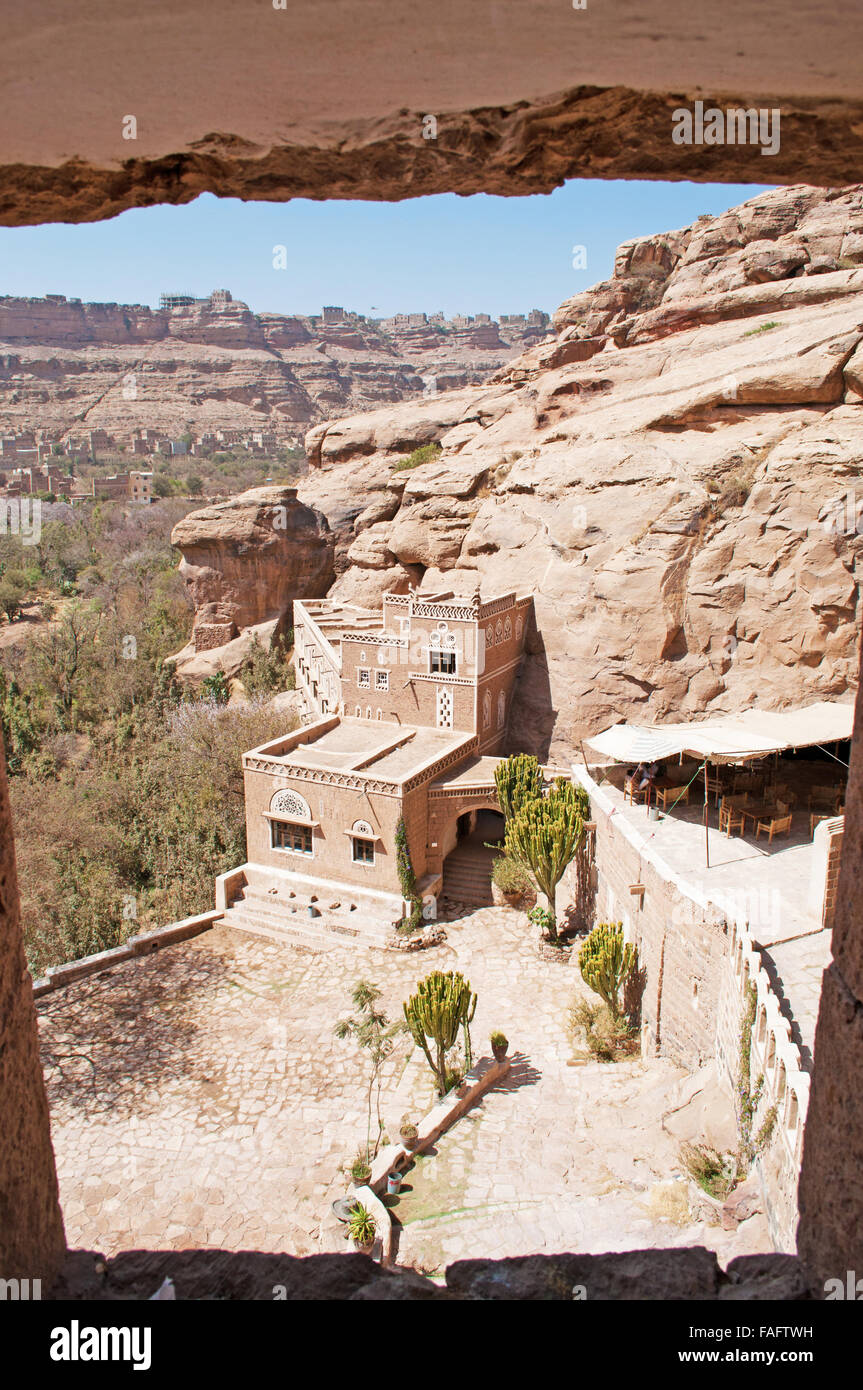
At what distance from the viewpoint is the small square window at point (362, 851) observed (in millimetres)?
16672

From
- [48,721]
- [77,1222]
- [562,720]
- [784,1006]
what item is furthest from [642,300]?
[77,1222]

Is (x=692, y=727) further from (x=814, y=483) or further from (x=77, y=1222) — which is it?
(x=77, y=1222)

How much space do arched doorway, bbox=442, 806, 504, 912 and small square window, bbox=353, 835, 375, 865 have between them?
1952 millimetres

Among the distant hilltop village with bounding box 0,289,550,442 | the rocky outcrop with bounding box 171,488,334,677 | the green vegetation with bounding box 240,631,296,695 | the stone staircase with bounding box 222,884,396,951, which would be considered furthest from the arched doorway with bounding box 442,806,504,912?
the distant hilltop village with bounding box 0,289,550,442

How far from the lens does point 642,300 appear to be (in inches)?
1166

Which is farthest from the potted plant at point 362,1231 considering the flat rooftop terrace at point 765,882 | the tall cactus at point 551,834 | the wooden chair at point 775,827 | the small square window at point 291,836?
the small square window at point 291,836

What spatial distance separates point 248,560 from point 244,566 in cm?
30

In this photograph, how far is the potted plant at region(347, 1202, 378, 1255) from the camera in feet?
27.4

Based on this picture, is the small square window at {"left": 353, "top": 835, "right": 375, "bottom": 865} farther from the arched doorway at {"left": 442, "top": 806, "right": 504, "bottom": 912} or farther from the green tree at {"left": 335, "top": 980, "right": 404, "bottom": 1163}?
the green tree at {"left": 335, "top": 980, "right": 404, "bottom": 1163}

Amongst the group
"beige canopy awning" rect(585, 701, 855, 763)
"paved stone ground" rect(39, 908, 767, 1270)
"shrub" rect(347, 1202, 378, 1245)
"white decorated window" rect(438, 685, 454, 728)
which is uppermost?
"beige canopy awning" rect(585, 701, 855, 763)

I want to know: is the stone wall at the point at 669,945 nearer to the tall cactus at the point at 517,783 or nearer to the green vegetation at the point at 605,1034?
the green vegetation at the point at 605,1034

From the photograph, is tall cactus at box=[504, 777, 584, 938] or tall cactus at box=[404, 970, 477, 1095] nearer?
tall cactus at box=[404, 970, 477, 1095]

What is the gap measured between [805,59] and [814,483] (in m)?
17.7
